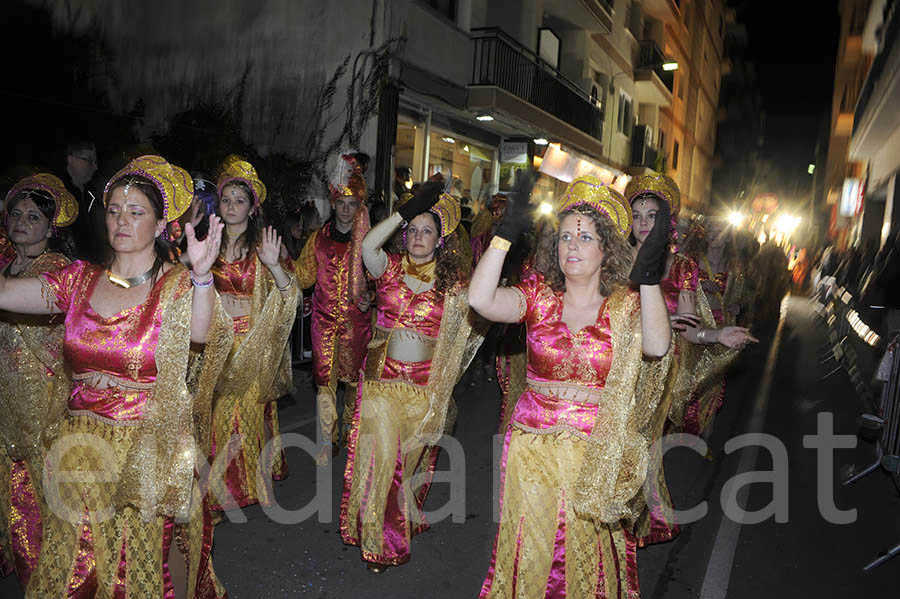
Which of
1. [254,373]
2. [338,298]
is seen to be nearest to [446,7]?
[338,298]

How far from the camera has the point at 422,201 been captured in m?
3.84

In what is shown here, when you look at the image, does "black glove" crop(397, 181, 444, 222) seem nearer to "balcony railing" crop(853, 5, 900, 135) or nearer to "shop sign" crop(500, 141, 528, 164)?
"shop sign" crop(500, 141, 528, 164)

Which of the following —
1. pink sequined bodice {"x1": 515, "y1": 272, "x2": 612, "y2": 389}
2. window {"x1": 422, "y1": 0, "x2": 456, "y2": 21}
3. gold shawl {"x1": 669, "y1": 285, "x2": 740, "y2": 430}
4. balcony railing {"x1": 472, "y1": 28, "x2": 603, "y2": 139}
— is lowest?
gold shawl {"x1": 669, "y1": 285, "x2": 740, "y2": 430}

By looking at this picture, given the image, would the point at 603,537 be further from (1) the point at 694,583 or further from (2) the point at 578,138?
(2) the point at 578,138

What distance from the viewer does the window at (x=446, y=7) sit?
1350 cm

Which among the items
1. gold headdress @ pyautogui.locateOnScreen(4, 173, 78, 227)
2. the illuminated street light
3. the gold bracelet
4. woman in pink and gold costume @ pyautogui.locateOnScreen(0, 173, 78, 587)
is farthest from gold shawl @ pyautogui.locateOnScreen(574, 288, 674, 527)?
the illuminated street light

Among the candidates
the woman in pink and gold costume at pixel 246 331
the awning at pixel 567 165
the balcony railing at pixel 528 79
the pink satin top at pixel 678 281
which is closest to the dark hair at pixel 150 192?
the woman in pink and gold costume at pixel 246 331

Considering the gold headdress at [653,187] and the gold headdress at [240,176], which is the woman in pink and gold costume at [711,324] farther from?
the gold headdress at [240,176]

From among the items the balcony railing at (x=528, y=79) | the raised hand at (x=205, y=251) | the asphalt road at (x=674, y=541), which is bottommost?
the asphalt road at (x=674, y=541)

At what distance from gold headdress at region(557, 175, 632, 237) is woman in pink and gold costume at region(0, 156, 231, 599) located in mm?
1471

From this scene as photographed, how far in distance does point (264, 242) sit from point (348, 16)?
29.7 ft

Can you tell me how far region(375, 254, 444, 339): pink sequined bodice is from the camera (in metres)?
4.14

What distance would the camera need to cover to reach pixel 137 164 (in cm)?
286

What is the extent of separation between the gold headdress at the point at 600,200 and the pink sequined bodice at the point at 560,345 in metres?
0.36
